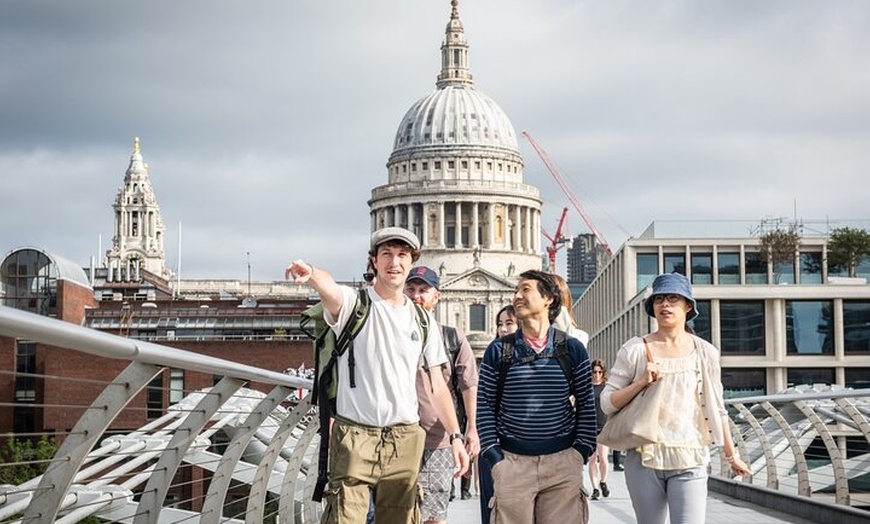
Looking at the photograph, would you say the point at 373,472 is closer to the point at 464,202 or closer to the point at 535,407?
the point at 535,407

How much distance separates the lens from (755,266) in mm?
81688

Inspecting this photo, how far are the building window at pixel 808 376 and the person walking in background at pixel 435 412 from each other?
226 feet

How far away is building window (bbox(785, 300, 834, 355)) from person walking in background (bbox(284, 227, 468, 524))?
234 feet

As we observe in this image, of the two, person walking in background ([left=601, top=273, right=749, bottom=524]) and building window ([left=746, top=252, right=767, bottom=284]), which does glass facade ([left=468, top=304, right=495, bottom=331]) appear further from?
person walking in background ([left=601, top=273, right=749, bottom=524])

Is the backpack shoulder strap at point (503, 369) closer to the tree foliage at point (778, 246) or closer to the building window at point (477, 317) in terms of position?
the tree foliage at point (778, 246)

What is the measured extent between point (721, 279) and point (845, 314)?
6.81 meters

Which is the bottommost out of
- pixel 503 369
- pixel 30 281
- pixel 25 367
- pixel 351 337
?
pixel 25 367

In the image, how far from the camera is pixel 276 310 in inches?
3447

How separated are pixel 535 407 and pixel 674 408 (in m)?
0.68

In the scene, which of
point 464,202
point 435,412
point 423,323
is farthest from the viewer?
point 464,202

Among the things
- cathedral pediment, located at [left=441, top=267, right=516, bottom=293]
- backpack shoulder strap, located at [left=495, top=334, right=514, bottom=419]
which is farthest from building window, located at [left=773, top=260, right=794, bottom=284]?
backpack shoulder strap, located at [left=495, top=334, right=514, bottom=419]

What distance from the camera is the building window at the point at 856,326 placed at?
2992 inches

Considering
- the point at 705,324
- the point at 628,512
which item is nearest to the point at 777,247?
the point at 705,324

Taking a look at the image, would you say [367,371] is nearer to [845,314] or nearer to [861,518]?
[861,518]
